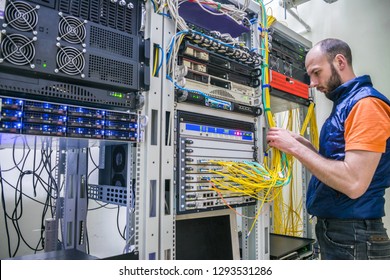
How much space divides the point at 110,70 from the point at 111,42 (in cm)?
10

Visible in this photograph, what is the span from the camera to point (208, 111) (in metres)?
1.27

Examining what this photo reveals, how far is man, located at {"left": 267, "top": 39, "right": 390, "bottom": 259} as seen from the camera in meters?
1.07

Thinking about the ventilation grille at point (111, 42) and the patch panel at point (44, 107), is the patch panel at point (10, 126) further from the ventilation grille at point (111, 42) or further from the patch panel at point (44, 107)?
the ventilation grille at point (111, 42)

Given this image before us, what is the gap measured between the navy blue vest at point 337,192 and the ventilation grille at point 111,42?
903 millimetres

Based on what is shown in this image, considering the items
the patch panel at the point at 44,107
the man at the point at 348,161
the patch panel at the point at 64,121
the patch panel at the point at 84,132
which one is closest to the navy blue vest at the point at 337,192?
the man at the point at 348,161

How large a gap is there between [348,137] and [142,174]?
81 centimetres

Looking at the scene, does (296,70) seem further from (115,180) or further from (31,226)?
(31,226)

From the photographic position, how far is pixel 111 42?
37.9 inches

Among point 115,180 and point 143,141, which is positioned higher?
point 143,141

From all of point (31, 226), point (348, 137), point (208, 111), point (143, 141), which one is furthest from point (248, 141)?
point (31, 226)

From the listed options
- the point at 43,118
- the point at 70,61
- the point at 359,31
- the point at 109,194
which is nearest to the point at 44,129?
the point at 43,118

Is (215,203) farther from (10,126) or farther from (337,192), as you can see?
(10,126)

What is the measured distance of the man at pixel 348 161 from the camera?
3.50 ft

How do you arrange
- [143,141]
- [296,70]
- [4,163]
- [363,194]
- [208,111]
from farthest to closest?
[296,70]
[4,163]
[208,111]
[363,194]
[143,141]
